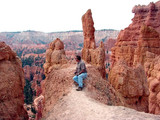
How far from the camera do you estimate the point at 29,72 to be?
3691 centimetres

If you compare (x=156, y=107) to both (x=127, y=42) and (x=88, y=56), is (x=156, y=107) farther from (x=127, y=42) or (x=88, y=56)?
(x=127, y=42)

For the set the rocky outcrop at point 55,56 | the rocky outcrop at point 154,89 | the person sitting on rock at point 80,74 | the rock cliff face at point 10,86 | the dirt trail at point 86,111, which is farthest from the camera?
the rocky outcrop at point 55,56

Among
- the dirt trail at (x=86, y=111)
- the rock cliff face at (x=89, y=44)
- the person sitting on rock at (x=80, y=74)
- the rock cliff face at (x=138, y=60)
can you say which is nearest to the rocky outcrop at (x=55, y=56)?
the rock cliff face at (x=89, y=44)

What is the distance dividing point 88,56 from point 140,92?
652 centimetres

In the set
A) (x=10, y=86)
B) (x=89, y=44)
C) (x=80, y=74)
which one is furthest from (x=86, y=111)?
(x=89, y=44)

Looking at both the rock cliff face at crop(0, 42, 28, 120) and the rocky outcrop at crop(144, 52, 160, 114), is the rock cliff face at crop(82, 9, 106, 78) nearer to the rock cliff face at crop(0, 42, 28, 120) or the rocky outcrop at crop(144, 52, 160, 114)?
the rocky outcrop at crop(144, 52, 160, 114)

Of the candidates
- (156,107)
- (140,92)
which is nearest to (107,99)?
(140,92)

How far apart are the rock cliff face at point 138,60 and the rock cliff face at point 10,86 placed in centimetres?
446

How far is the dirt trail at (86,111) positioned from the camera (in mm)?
4117

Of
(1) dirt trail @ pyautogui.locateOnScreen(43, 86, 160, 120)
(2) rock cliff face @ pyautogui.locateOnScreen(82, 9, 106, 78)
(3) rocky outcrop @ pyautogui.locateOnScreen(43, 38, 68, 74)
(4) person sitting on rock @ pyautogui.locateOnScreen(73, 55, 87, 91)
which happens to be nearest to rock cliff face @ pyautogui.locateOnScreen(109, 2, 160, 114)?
(2) rock cliff face @ pyautogui.locateOnScreen(82, 9, 106, 78)

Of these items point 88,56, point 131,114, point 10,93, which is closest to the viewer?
point 131,114

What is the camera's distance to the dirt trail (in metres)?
4.12

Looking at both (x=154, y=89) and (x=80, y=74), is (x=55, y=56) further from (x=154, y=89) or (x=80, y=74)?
(x=154, y=89)

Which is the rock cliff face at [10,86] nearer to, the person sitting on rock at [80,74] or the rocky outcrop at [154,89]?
the person sitting on rock at [80,74]
